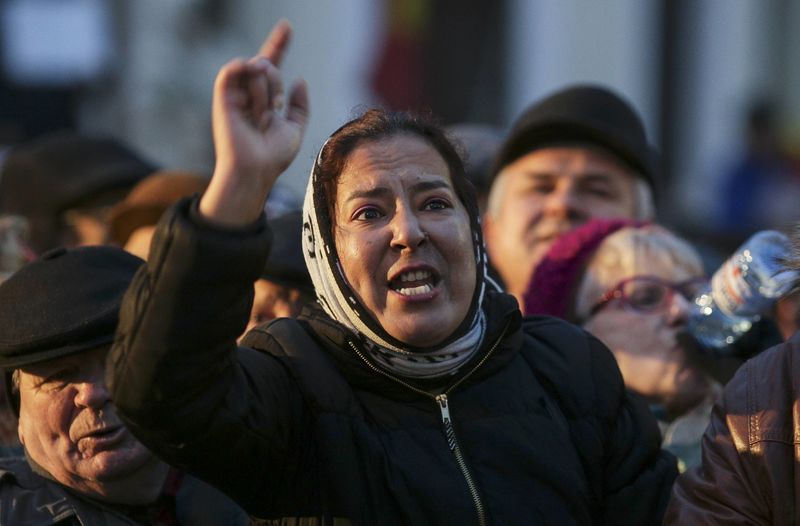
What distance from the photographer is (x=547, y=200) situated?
18.9 feet

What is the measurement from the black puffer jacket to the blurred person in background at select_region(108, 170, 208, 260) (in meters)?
2.05

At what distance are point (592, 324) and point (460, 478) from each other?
4.66ft

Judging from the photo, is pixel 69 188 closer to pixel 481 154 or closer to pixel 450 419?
pixel 481 154

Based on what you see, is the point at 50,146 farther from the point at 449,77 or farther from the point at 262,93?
the point at 449,77

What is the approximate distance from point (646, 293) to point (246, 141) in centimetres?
196

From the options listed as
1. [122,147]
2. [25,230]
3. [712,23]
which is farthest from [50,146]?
[712,23]

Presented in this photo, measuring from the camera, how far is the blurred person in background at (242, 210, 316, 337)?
4613 mm

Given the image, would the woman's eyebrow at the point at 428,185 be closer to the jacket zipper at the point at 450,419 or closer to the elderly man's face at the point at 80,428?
the jacket zipper at the point at 450,419

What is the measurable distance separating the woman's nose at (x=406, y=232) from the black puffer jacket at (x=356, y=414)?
0.23 m

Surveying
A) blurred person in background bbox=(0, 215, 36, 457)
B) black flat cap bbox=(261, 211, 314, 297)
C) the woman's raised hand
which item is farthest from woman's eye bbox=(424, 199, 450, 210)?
blurred person in background bbox=(0, 215, 36, 457)

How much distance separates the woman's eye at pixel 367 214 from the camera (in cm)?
368

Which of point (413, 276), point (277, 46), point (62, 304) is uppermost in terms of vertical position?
point (277, 46)

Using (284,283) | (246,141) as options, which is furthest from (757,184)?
(246,141)

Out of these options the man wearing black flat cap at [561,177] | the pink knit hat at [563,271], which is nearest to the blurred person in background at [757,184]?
the man wearing black flat cap at [561,177]
